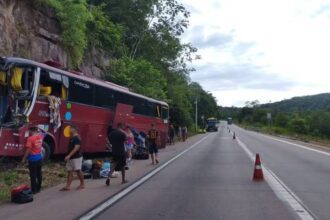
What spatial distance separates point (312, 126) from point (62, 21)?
299 feet

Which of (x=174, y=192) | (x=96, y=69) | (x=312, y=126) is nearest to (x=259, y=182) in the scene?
(x=174, y=192)

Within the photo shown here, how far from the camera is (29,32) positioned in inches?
954

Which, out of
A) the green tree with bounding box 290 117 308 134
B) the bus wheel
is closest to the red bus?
the bus wheel

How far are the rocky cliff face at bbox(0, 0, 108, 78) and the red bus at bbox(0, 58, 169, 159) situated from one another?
9.52 feet

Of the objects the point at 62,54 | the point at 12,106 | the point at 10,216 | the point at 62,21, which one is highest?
the point at 62,21

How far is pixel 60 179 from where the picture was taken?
55.5 ft

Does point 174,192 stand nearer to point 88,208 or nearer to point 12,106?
point 88,208

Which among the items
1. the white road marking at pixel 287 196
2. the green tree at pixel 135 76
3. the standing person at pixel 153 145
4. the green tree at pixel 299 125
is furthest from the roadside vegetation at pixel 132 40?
the green tree at pixel 299 125

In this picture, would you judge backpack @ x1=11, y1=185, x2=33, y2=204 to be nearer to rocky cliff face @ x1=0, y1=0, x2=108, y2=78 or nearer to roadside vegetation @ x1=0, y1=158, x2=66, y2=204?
roadside vegetation @ x1=0, y1=158, x2=66, y2=204

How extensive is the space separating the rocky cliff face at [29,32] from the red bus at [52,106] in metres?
2.90

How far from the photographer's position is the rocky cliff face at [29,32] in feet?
71.4

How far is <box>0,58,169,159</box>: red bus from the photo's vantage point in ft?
57.2

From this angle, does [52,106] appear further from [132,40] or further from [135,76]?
[132,40]

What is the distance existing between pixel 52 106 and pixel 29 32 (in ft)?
21.4
